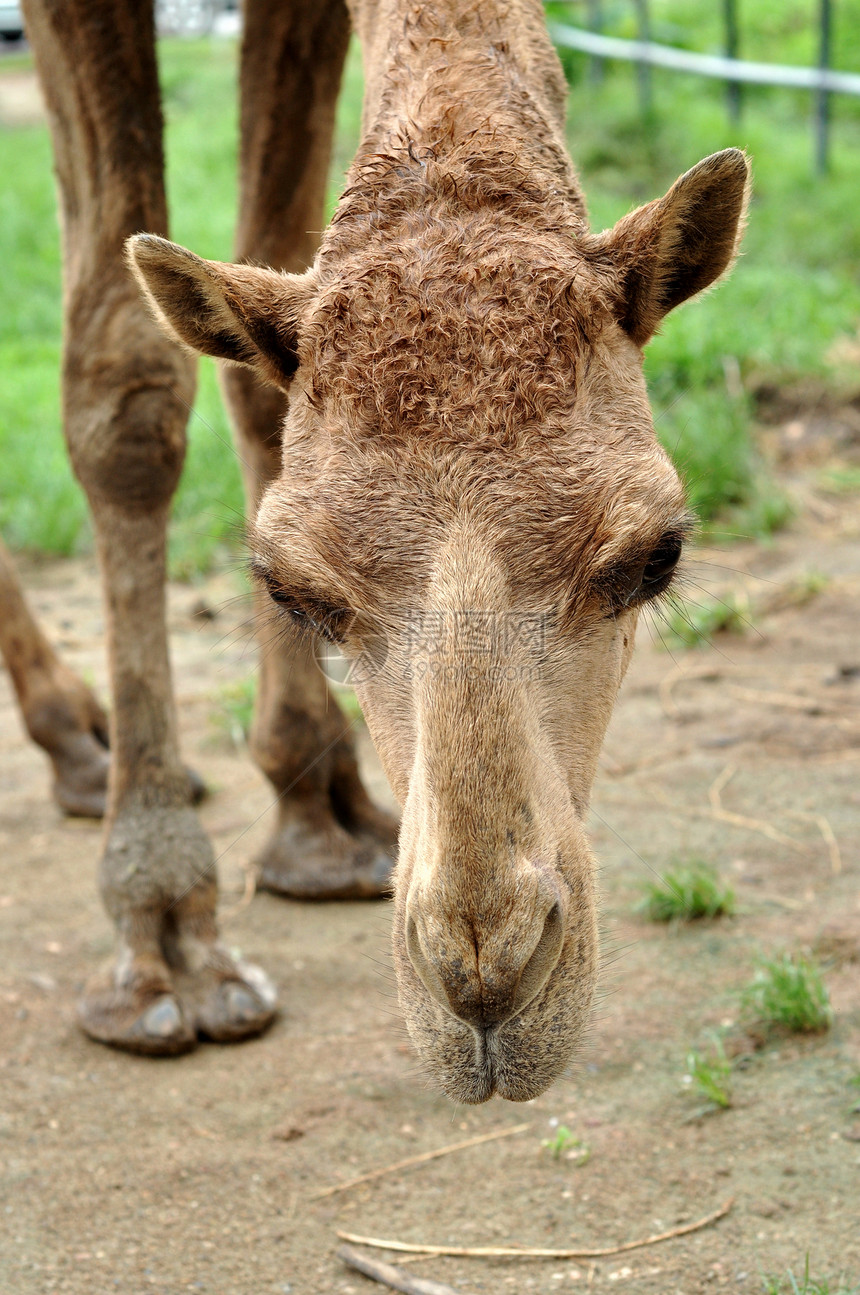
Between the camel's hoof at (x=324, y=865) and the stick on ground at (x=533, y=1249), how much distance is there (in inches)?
75.3

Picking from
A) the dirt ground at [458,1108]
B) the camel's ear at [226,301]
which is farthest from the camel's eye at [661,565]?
the camel's ear at [226,301]

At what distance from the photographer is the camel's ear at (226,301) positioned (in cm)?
328

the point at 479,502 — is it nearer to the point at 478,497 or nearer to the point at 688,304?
the point at 478,497

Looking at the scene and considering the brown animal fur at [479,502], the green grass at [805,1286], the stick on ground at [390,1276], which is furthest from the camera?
the stick on ground at [390,1276]

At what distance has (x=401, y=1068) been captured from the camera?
4246mm

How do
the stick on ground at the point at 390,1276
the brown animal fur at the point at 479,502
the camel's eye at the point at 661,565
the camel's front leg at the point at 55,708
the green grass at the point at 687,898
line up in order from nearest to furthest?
the brown animal fur at the point at 479,502, the camel's eye at the point at 661,565, the stick on ground at the point at 390,1276, the green grass at the point at 687,898, the camel's front leg at the point at 55,708

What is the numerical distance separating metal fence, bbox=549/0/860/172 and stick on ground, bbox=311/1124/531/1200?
526 inches

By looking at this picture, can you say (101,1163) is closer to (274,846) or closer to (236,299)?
(274,846)

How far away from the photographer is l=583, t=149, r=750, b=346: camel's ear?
314cm

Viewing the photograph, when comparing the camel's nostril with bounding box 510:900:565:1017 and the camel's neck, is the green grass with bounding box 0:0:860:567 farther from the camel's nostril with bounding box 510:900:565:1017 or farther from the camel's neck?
the camel's nostril with bounding box 510:900:565:1017

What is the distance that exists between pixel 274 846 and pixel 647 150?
13046 millimetres

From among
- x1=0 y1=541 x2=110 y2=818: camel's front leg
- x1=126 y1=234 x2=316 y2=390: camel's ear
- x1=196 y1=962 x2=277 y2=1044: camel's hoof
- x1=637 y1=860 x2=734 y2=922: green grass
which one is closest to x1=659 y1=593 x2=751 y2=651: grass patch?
x1=637 y1=860 x2=734 y2=922: green grass

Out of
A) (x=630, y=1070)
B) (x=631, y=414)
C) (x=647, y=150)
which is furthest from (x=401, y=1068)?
(x=647, y=150)

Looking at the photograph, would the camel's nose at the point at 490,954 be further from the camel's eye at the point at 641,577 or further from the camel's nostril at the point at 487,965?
the camel's eye at the point at 641,577
